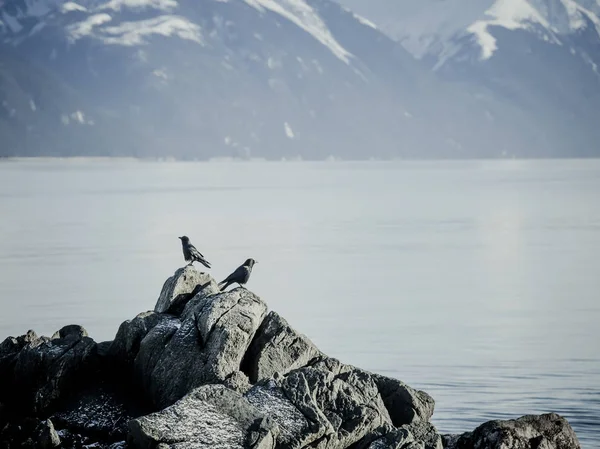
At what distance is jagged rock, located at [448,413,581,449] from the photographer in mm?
14766

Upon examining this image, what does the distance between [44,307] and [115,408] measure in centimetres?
1965

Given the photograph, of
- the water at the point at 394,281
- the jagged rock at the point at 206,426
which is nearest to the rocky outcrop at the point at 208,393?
the jagged rock at the point at 206,426

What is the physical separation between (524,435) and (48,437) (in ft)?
21.5

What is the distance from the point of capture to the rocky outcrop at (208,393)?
14492mm

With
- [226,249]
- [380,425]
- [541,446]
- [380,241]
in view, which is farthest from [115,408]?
[380,241]

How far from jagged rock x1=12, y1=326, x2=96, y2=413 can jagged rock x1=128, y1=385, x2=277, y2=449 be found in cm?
356

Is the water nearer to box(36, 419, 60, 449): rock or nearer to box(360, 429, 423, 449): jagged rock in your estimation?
box(360, 429, 423, 449): jagged rock

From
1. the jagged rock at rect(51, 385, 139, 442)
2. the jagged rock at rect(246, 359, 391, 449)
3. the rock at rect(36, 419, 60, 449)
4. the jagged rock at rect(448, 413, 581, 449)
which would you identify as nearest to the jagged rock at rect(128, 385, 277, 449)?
the jagged rock at rect(246, 359, 391, 449)

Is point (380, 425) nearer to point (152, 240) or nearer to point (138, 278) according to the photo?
point (138, 278)

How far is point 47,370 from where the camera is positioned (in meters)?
17.8

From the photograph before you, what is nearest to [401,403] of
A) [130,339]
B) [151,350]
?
[151,350]

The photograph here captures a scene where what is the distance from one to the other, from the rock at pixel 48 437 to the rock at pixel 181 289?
4.07 m

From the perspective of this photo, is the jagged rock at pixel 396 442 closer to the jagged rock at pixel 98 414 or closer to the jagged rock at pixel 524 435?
the jagged rock at pixel 524 435

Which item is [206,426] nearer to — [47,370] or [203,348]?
[203,348]
